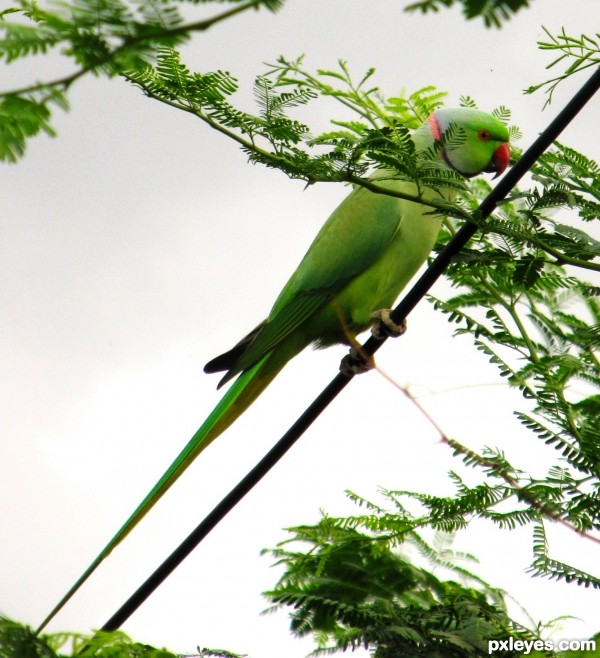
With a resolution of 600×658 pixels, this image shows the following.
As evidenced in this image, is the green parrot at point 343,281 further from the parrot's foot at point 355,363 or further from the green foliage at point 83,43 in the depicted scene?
the green foliage at point 83,43

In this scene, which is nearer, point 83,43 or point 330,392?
point 83,43

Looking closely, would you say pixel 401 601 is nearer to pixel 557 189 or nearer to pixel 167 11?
pixel 557 189

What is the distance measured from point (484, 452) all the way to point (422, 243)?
141cm

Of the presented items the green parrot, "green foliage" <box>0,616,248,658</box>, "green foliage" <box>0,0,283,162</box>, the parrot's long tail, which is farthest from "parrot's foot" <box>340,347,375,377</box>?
"green foliage" <box>0,0,283,162</box>

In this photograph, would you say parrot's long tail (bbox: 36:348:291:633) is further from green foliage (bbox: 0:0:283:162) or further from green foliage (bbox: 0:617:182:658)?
green foliage (bbox: 0:0:283:162)

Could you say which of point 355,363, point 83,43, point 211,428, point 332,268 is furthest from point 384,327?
point 83,43

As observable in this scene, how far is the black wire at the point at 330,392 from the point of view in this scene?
214cm

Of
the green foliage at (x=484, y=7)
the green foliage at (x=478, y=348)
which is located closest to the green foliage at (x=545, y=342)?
the green foliage at (x=478, y=348)

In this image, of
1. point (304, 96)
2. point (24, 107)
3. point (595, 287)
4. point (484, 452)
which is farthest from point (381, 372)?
point (24, 107)

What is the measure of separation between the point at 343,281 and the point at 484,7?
3.31 metres

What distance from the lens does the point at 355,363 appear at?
4086mm

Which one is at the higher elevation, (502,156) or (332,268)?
(502,156)

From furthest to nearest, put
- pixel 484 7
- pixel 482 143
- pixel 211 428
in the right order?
pixel 482 143 → pixel 211 428 → pixel 484 7

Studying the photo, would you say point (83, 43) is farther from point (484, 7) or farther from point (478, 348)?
point (478, 348)
